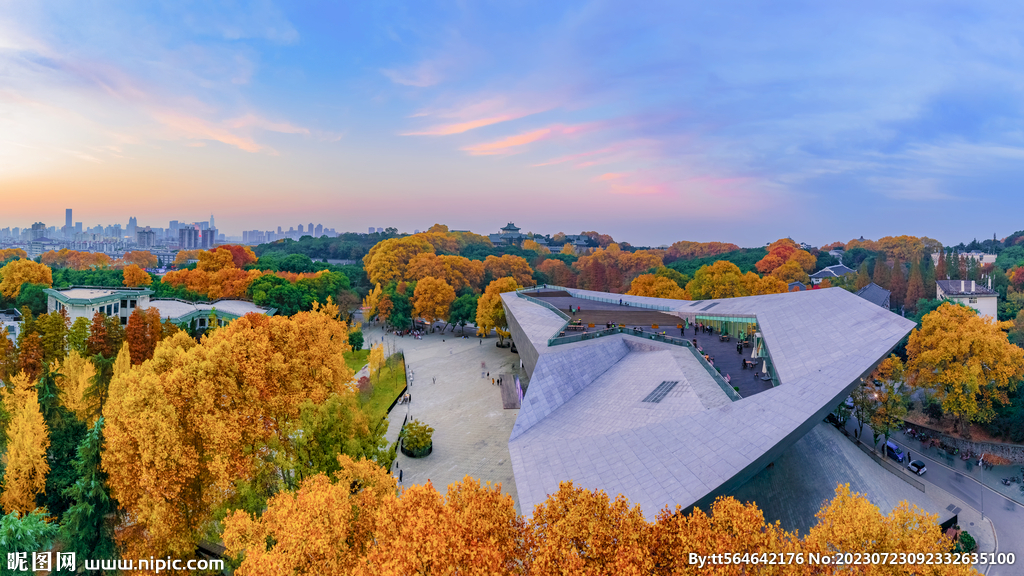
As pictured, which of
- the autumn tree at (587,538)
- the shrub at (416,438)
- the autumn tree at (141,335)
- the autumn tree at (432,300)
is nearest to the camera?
the autumn tree at (587,538)

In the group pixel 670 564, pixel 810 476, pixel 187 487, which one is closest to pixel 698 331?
pixel 810 476

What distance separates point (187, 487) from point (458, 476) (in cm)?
1143

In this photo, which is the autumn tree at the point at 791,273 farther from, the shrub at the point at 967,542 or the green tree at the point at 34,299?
the green tree at the point at 34,299

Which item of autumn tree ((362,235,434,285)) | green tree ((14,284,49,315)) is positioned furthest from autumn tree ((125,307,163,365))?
autumn tree ((362,235,434,285))

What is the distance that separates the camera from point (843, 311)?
24547 mm

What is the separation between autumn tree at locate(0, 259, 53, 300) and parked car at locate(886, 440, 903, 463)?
78.0 m

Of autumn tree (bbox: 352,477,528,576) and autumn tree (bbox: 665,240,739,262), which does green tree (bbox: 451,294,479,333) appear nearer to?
autumn tree (bbox: 352,477,528,576)

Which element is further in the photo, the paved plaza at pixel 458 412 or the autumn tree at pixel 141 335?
the autumn tree at pixel 141 335

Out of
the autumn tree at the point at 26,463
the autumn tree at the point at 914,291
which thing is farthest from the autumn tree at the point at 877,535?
the autumn tree at the point at 914,291

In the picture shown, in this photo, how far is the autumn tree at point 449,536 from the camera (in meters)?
9.23

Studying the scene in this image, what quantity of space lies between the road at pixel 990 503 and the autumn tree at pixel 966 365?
381cm

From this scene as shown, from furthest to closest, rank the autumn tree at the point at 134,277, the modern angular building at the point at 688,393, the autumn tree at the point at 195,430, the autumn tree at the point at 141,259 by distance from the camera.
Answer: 1. the autumn tree at the point at 141,259
2. the autumn tree at the point at 134,277
3. the autumn tree at the point at 195,430
4. the modern angular building at the point at 688,393

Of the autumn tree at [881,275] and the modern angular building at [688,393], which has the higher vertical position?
the autumn tree at [881,275]

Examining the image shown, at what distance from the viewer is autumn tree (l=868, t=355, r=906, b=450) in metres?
28.8
